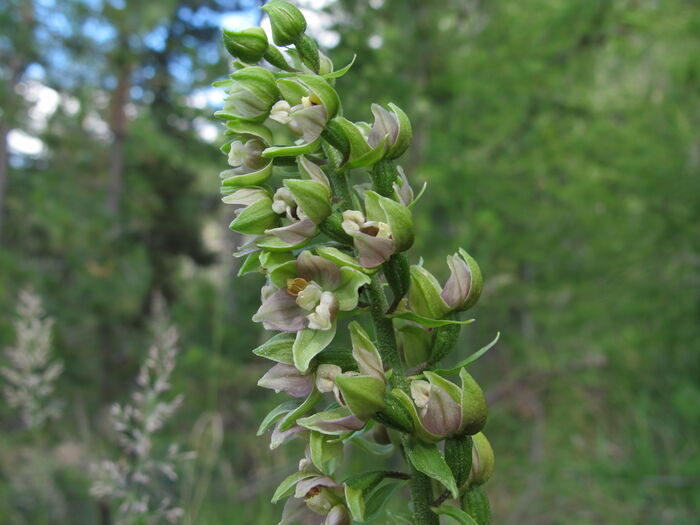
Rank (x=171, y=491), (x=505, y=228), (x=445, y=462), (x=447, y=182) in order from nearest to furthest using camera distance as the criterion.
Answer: (x=445, y=462) → (x=171, y=491) → (x=447, y=182) → (x=505, y=228)

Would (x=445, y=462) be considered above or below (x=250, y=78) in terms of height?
below

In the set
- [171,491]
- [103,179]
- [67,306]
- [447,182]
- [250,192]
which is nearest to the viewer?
[250,192]

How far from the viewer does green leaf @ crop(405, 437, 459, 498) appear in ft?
3.57

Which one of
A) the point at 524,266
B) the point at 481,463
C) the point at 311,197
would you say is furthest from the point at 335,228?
the point at 524,266

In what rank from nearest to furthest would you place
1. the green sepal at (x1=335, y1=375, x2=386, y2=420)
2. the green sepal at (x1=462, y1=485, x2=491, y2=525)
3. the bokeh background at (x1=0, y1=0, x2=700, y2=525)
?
the green sepal at (x1=335, y1=375, x2=386, y2=420) < the green sepal at (x1=462, y1=485, x2=491, y2=525) < the bokeh background at (x1=0, y1=0, x2=700, y2=525)

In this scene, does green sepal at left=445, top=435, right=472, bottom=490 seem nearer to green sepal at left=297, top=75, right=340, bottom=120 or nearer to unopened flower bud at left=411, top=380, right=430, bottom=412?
unopened flower bud at left=411, top=380, right=430, bottom=412

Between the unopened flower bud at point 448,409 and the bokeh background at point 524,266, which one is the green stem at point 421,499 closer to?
the unopened flower bud at point 448,409

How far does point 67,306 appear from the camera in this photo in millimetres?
7113

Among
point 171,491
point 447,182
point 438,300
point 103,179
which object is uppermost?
point 438,300

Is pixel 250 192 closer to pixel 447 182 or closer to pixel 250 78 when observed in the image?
pixel 250 78

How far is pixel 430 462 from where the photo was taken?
44.3 inches

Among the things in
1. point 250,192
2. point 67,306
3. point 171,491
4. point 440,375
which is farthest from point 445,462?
point 67,306

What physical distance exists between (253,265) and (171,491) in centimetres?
281

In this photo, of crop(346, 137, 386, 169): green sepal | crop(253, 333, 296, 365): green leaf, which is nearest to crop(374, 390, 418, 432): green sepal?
crop(253, 333, 296, 365): green leaf
